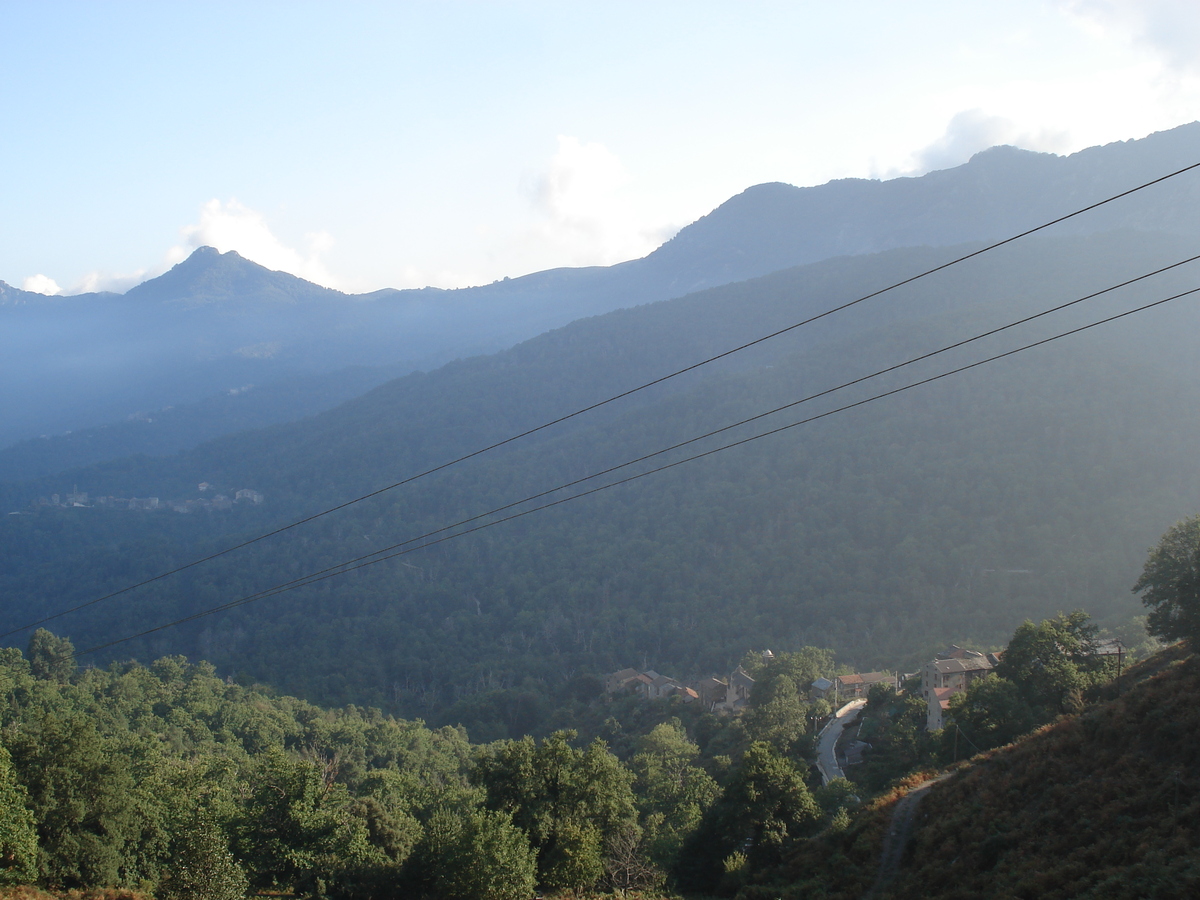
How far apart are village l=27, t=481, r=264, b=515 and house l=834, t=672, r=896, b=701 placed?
142555 mm

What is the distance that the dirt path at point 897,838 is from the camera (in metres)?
16.8

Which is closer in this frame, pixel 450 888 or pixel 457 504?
pixel 450 888

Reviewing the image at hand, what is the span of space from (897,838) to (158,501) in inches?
7001

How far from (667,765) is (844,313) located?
168 metres

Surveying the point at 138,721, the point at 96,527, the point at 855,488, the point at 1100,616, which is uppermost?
the point at 96,527

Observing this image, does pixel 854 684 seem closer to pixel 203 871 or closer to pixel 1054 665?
pixel 1054 665

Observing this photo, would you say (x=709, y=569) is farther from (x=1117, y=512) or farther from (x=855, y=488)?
(x=1117, y=512)

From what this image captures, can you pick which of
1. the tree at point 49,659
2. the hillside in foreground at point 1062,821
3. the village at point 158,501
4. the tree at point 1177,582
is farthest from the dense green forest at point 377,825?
the village at point 158,501

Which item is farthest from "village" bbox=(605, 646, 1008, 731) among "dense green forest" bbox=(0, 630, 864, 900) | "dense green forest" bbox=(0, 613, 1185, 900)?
"dense green forest" bbox=(0, 630, 864, 900)

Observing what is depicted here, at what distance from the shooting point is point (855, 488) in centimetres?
10988

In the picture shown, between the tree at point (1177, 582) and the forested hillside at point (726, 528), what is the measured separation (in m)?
38.2

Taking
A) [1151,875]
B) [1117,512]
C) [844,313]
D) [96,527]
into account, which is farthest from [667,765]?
[844,313]

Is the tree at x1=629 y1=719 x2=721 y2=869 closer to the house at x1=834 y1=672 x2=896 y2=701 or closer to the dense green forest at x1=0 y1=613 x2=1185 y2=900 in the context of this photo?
the dense green forest at x1=0 y1=613 x2=1185 y2=900

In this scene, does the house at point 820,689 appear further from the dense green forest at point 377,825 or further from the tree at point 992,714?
the tree at point 992,714
